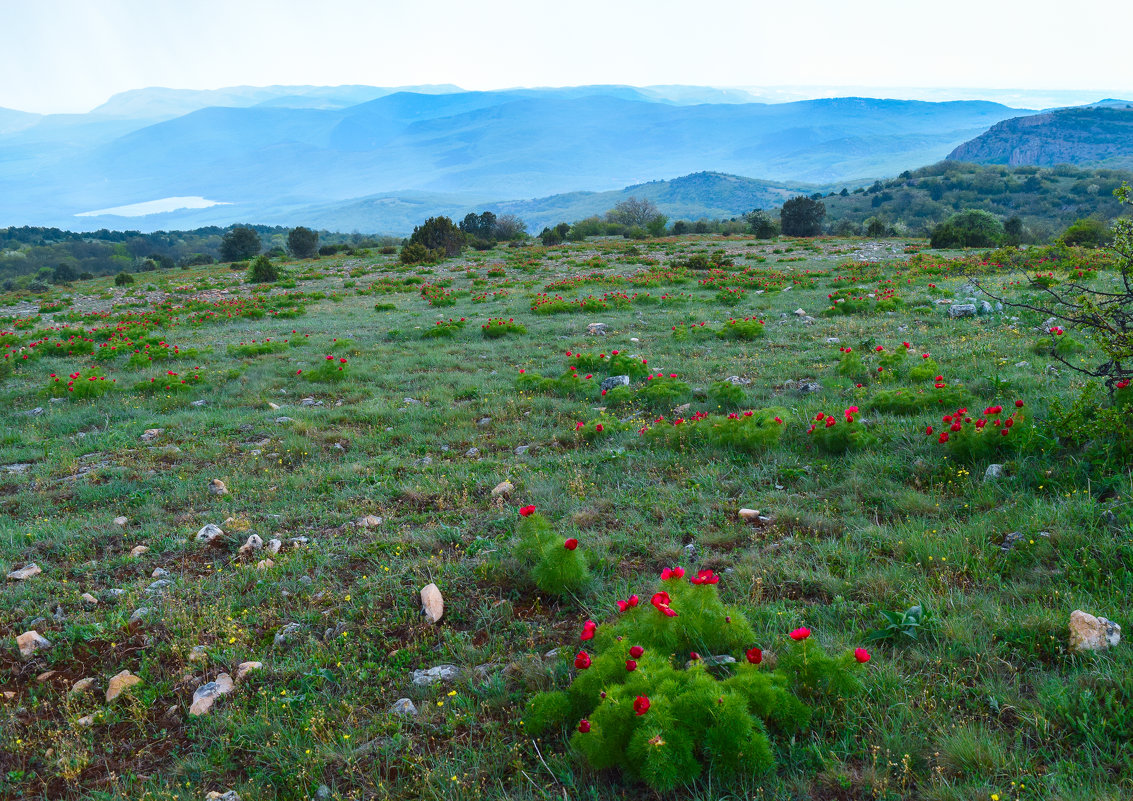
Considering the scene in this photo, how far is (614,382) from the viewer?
9234mm

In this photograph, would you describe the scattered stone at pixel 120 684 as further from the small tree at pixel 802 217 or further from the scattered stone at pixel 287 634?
the small tree at pixel 802 217

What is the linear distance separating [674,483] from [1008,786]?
138 inches

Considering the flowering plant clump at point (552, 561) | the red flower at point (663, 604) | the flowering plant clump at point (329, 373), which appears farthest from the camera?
the flowering plant clump at point (329, 373)

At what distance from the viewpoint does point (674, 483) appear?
5.65m

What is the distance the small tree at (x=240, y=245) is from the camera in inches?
2098

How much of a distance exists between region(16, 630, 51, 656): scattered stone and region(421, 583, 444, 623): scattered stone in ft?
8.45

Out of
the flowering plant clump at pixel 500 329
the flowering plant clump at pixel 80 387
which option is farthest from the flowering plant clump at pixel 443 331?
the flowering plant clump at pixel 80 387

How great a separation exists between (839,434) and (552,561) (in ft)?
12.0

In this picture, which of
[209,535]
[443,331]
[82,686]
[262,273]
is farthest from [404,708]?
[262,273]

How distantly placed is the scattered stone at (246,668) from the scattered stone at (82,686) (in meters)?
0.89

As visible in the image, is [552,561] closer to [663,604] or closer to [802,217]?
[663,604]

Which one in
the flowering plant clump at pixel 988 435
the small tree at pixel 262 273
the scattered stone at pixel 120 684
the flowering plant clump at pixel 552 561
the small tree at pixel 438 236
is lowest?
the scattered stone at pixel 120 684

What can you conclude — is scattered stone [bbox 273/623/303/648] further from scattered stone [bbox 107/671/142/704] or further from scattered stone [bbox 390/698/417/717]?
scattered stone [bbox 390/698/417/717]

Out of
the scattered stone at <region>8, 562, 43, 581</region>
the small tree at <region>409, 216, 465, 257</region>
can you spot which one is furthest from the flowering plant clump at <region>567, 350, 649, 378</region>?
the small tree at <region>409, 216, 465, 257</region>
